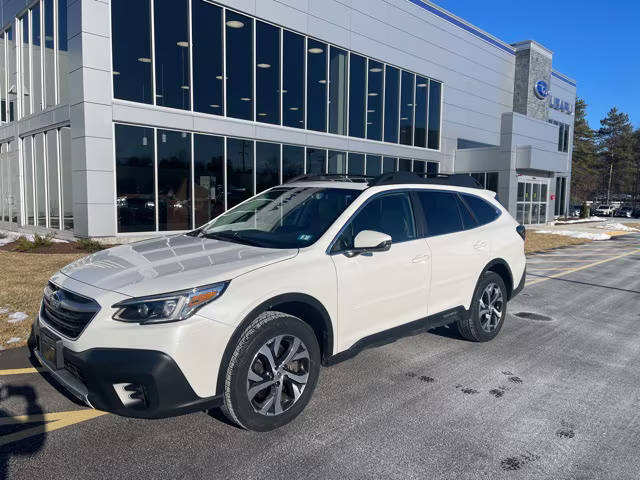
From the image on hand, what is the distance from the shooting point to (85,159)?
1292 cm

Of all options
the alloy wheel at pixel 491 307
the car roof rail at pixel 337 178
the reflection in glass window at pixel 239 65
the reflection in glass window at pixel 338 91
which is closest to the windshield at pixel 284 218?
the car roof rail at pixel 337 178

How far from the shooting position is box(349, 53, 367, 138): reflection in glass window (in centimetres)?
2039

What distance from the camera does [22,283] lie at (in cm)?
784

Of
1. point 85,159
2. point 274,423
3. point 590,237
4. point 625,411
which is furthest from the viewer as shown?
point 590,237

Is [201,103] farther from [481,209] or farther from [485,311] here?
[485,311]

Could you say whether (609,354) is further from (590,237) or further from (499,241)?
(590,237)

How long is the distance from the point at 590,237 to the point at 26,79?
23.6m

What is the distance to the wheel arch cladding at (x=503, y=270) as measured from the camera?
5547 mm

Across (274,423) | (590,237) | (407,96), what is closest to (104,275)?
(274,423)

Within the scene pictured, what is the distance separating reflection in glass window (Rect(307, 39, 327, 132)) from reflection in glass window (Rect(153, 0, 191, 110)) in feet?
17.1

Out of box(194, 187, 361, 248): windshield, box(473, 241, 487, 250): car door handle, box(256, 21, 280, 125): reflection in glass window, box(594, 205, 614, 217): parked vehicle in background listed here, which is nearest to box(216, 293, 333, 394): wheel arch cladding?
box(194, 187, 361, 248): windshield

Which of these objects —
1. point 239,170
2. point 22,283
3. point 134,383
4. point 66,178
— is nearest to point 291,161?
point 239,170

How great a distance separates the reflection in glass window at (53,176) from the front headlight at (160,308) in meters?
13.8

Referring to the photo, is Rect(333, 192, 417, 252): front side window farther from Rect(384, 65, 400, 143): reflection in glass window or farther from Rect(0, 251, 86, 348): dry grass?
Rect(384, 65, 400, 143): reflection in glass window
